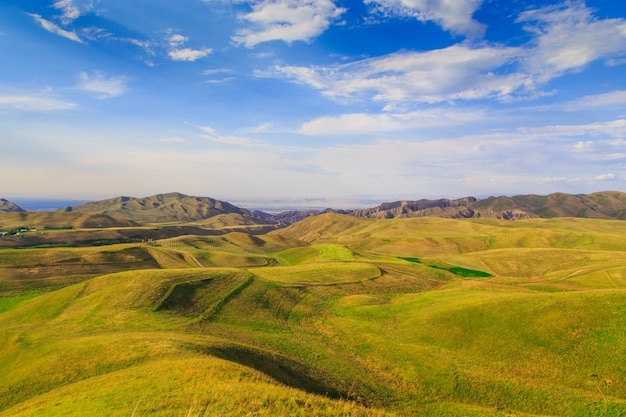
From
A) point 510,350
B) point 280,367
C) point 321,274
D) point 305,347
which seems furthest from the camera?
point 321,274

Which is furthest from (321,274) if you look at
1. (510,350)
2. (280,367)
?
(280,367)

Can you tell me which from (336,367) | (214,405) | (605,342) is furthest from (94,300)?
(605,342)

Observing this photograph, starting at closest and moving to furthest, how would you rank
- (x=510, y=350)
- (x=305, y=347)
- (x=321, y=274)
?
(x=510, y=350) → (x=305, y=347) → (x=321, y=274)

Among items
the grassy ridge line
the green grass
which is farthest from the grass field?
the green grass

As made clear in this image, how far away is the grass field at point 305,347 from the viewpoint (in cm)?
2430

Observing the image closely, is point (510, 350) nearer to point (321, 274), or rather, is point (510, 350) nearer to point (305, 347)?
point (305, 347)

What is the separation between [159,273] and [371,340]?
54338mm

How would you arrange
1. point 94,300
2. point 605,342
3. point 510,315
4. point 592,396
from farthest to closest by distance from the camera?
point 94,300 < point 510,315 < point 605,342 < point 592,396

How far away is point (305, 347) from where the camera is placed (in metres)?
46.6

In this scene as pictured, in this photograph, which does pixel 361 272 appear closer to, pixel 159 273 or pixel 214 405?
pixel 159 273

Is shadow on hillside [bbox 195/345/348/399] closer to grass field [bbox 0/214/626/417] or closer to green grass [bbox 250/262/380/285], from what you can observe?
grass field [bbox 0/214/626/417]

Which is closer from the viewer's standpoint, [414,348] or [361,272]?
[414,348]

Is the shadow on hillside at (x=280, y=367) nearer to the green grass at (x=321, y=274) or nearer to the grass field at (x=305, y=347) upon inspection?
the grass field at (x=305, y=347)

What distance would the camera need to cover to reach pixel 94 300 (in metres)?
63.4
